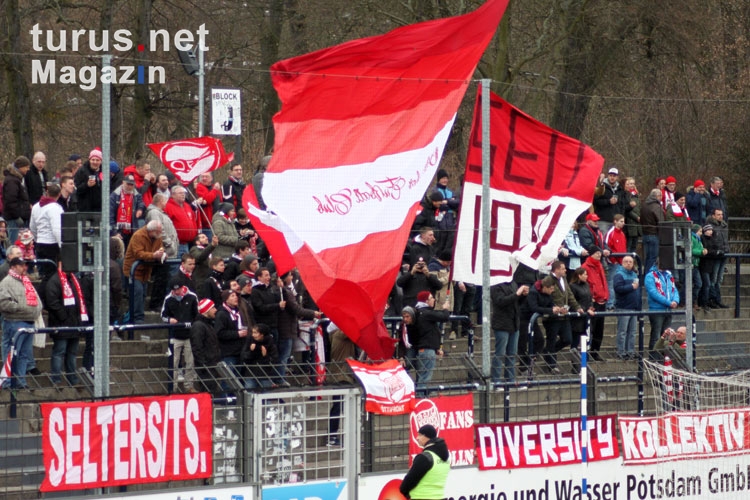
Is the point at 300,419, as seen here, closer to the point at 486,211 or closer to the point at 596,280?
the point at 486,211

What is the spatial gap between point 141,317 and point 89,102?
57.6ft

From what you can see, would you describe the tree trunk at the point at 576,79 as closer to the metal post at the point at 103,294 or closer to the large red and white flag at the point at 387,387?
the large red and white flag at the point at 387,387

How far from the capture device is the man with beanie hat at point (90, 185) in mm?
17875

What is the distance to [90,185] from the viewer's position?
1788 centimetres

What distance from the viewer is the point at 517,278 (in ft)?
62.3

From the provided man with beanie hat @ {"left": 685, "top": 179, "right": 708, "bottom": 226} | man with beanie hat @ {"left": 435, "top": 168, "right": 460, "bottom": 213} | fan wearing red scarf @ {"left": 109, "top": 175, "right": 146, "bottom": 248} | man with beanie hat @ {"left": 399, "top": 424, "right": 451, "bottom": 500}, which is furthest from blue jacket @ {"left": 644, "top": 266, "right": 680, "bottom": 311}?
man with beanie hat @ {"left": 399, "top": 424, "right": 451, "bottom": 500}

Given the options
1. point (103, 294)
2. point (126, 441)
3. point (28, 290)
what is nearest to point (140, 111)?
point (28, 290)

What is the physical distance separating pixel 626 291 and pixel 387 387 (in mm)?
7740

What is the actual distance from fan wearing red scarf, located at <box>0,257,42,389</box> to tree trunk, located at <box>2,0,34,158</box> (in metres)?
13.7

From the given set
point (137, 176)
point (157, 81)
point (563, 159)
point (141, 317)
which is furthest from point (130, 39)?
point (563, 159)

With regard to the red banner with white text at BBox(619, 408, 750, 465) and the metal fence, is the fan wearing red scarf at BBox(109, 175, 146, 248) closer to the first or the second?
the metal fence

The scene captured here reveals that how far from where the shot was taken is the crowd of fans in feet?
49.5

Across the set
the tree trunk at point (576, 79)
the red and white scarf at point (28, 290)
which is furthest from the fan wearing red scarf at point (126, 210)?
the tree trunk at point (576, 79)

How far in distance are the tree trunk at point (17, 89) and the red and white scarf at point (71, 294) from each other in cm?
1313
